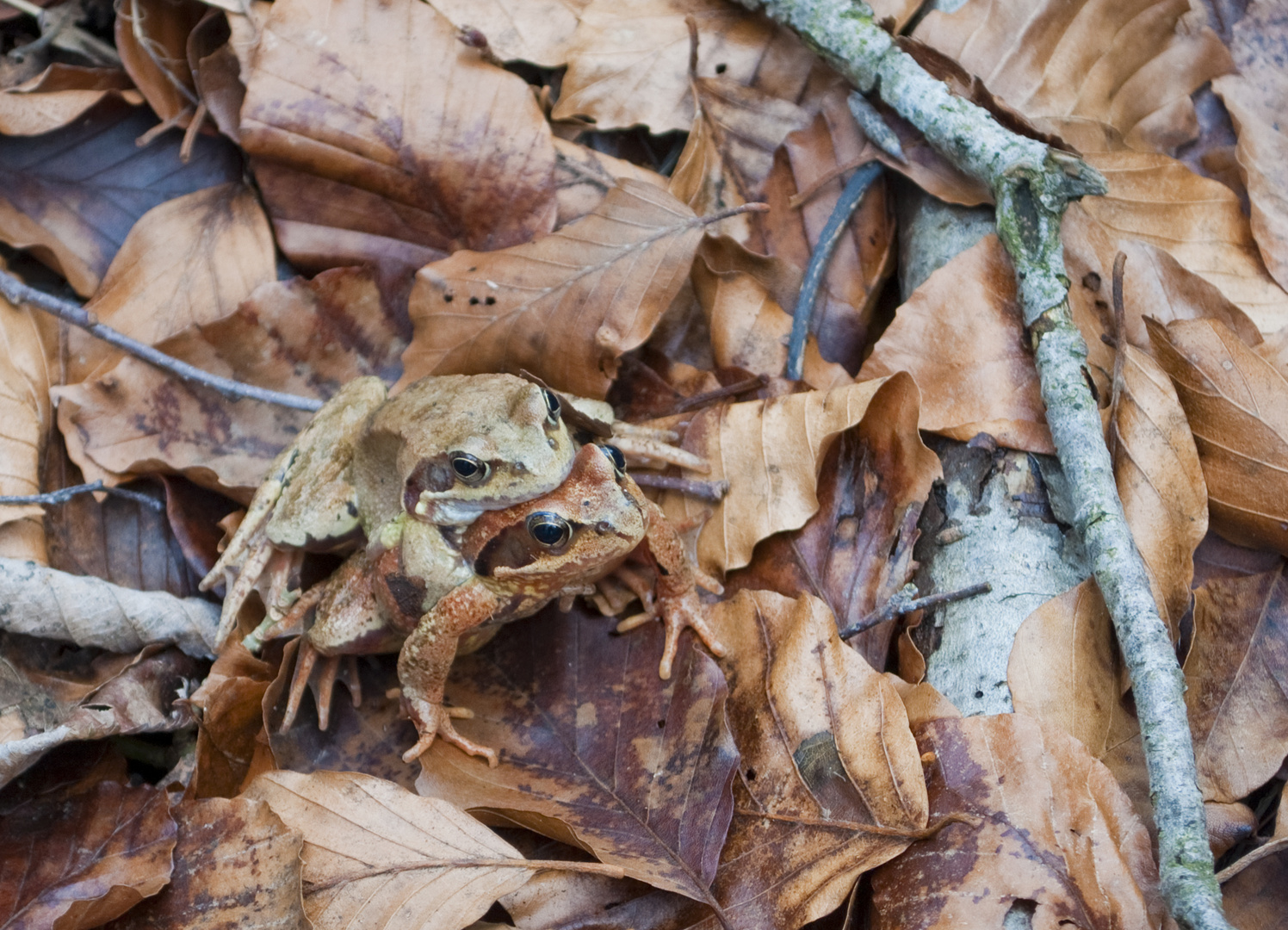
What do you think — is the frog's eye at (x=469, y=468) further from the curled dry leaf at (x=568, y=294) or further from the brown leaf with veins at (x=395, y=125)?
the brown leaf with veins at (x=395, y=125)

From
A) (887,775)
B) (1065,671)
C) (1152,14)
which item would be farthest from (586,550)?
(1152,14)

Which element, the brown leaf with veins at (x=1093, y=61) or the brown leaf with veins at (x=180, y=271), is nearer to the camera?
the brown leaf with veins at (x=1093, y=61)

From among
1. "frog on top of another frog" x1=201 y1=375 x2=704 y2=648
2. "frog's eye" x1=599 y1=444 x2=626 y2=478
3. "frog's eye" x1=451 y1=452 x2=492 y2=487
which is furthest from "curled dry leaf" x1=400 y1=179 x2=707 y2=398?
"frog's eye" x1=451 y1=452 x2=492 y2=487

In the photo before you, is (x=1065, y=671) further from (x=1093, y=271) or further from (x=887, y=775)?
(x=1093, y=271)

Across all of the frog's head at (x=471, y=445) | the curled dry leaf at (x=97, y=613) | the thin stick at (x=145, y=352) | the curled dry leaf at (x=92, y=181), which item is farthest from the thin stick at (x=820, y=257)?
the curled dry leaf at (x=92, y=181)

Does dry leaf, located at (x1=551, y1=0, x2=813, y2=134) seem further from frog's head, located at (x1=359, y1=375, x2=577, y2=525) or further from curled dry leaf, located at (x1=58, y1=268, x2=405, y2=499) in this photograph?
frog's head, located at (x1=359, y1=375, x2=577, y2=525)
